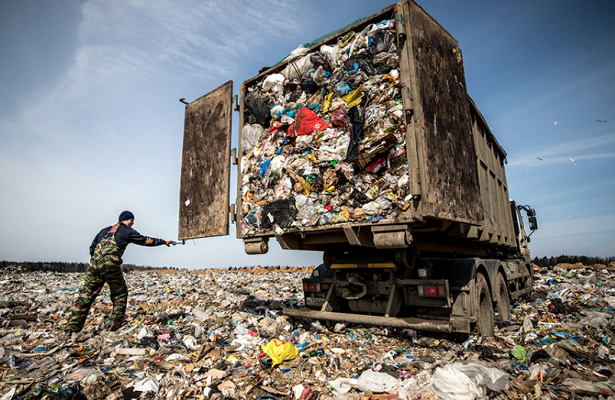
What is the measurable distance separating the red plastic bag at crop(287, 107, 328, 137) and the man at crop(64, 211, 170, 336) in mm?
2644

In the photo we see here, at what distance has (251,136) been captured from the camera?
14.5ft

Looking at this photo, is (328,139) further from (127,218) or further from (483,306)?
(127,218)

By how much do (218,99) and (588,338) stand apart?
223 inches

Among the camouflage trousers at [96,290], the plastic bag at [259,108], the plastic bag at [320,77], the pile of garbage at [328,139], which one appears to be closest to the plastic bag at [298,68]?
the pile of garbage at [328,139]

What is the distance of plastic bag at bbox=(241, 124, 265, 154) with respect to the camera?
4340mm

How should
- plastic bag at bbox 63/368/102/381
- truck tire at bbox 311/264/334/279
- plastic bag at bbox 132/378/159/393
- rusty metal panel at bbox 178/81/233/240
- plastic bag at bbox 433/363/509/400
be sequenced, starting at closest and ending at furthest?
plastic bag at bbox 433/363/509/400 < plastic bag at bbox 132/378/159/393 < plastic bag at bbox 63/368/102/381 < rusty metal panel at bbox 178/81/233/240 < truck tire at bbox 311/264/334/279

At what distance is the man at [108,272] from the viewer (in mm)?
4352

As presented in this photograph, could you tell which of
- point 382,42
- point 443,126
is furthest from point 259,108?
point 443,126

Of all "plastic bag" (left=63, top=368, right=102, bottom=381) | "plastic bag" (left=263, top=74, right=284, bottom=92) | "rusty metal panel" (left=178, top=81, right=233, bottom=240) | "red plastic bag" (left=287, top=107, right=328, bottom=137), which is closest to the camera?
"plastic bag" (left=63, top=368, right=102, bottom=381)

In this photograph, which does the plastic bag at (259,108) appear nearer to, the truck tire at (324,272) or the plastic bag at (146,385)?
the truck tire at (324,272)

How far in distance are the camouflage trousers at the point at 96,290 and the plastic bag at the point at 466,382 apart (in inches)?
161

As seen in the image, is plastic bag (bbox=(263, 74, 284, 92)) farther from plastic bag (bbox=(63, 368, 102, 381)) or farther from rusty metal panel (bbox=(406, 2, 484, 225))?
plastic bag (bbox=(63, 368, 102, 381))

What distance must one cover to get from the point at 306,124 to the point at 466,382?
2.83 m

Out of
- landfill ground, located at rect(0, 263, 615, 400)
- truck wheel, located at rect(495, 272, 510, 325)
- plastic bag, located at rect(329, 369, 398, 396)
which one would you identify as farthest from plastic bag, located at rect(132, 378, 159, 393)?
truck wheel, located at rect(495, 272, 510, 325)
